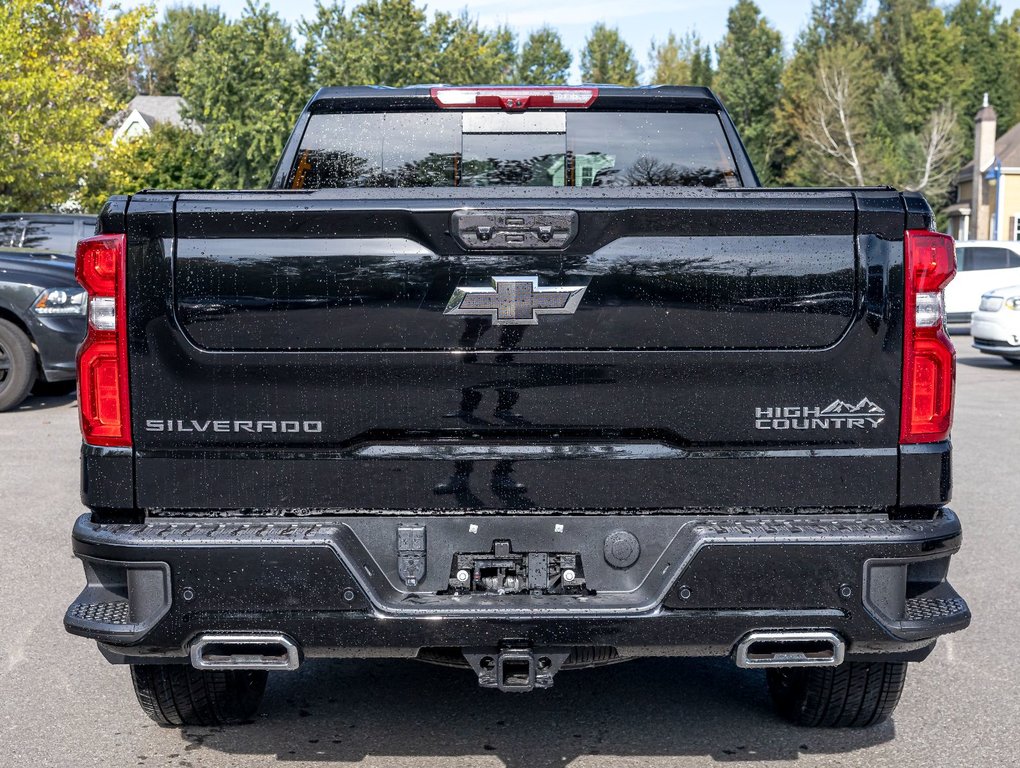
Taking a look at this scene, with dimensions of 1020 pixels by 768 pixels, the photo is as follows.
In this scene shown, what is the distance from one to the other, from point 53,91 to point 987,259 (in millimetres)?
18391

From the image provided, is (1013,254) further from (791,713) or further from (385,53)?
(385,53)

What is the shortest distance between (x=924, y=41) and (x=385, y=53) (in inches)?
2168

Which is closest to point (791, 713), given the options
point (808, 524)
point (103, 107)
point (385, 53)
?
point (808, 524)

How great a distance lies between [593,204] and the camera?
3.40 metres

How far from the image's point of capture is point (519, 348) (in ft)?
11.1

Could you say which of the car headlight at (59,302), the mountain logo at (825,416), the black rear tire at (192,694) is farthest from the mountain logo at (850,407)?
the car headlight at (59,302)

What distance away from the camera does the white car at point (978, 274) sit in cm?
2448

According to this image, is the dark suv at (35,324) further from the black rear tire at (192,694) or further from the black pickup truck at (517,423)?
the black pickup truck at (517,423)

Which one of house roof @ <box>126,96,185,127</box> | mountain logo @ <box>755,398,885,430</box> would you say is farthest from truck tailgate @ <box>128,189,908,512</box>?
house roof @ <box>126,96,185,127</box>

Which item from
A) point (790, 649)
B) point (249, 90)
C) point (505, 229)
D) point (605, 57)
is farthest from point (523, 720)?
point (605, 57)

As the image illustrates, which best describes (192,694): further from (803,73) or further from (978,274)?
(803,73)

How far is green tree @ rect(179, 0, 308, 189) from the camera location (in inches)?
2082

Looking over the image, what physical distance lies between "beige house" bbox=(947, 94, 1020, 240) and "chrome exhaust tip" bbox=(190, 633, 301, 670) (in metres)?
55.0

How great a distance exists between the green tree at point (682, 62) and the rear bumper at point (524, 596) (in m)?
98.2
